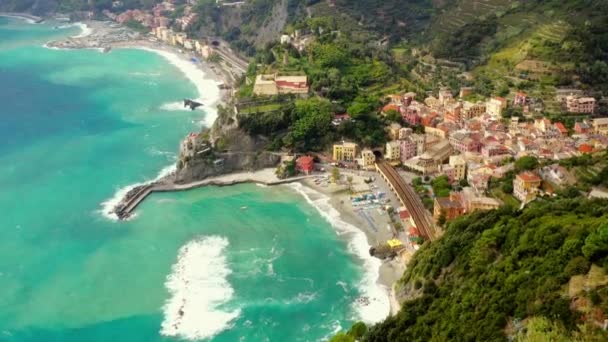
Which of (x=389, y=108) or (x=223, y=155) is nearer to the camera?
(x=223, y=155)

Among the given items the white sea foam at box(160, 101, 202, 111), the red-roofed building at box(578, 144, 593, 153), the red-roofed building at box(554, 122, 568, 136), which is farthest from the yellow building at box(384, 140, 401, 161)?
the white sea foam at box(160, 101, 202, 111)

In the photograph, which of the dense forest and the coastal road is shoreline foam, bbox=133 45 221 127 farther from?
the dense forest

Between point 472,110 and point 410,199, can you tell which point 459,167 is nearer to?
point 410,199

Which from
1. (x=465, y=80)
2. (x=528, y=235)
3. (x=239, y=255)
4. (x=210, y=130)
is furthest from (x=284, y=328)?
(x=465, y=80)

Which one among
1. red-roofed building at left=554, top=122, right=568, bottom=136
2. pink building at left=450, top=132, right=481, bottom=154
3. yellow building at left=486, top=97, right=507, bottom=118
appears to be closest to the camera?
pink building at left=450, top=132, right=481, bottom=154

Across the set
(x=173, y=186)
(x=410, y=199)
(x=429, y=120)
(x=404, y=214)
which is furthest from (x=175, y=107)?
(x=404, y=214)

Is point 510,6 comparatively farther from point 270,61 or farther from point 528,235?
point 528,235
